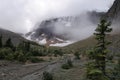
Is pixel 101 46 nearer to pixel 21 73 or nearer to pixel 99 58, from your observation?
pixel 99 58

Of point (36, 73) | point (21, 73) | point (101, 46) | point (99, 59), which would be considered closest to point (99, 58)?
point (99, 59)

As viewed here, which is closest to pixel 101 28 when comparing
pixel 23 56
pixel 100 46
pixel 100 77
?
pixel 100 46

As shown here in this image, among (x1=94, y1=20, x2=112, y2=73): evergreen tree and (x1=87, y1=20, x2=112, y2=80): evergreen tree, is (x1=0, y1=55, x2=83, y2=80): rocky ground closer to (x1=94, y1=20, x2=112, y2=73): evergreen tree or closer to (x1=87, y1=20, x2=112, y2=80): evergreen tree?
(x1=94, y1=20, x2=112, y2=73): evergreen tree

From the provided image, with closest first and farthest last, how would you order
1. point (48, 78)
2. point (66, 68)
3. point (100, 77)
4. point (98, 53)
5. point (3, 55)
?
point (100, 77) < point (98, 53) < point (48, 78) < point (66, 68) < point (3, 55)

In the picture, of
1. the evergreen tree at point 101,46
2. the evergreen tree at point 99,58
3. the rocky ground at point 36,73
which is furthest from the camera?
the rocky ground at point 36,73

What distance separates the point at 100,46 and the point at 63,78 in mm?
18357

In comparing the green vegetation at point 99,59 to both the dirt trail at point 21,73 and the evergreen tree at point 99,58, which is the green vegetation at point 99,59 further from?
→ the dirt trail at point 21,73

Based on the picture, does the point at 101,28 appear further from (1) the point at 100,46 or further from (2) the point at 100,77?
(2) the point at 100,77

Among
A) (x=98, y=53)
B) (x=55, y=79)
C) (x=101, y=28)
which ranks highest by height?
(x=101, y=28)

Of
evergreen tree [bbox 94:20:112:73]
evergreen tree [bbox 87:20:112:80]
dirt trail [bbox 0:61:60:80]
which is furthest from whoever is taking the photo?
dirt trail [bbox 0:61:60:80]

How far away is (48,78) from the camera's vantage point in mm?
55438

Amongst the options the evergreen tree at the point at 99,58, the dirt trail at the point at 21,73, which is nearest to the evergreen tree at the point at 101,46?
the evergreen tree at the point at 99,58

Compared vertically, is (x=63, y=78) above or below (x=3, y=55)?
below

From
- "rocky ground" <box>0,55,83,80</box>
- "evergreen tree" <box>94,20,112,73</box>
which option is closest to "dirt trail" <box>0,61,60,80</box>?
"rocky ground" <box>0,55,83,80</box>
